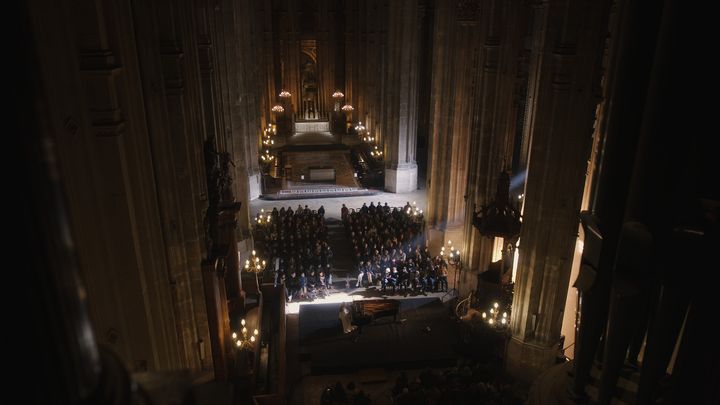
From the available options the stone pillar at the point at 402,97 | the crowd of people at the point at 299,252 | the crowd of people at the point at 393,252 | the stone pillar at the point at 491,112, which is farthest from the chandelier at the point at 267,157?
the stone pillar at the point at 491,112

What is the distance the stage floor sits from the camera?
16.9 m

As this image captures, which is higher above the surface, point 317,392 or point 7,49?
point 7,49

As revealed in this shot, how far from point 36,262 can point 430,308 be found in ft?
60.6

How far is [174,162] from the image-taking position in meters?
12.0

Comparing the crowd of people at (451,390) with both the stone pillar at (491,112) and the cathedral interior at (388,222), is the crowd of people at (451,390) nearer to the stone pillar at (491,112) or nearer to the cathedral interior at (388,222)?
the cathedral interior at (388,222)

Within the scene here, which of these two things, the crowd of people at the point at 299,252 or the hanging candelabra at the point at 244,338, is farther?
the crowd of people at the point at 299,252

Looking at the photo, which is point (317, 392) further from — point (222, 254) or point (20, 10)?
point (20, 10)

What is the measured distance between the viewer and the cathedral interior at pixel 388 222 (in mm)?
4816

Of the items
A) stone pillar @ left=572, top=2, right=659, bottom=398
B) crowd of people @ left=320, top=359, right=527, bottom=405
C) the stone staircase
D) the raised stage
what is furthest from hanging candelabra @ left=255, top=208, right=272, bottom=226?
stone pillar @ left=572, top=2, right=659, bottom=398

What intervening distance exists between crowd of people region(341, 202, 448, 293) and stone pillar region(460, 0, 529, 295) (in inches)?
56.9

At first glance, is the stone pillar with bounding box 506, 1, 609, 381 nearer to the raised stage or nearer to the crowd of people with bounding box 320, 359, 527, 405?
the crowd of people with bounding box 320, 359, 527, 405

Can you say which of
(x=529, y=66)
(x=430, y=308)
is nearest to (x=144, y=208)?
(x=430, y=308)

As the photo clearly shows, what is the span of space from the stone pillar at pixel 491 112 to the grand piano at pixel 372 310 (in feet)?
10.3

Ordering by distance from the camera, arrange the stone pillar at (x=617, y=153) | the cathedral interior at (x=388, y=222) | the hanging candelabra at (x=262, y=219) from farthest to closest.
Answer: the hanging candelabra at (x=262, y=219) < the stone pillar at (x=617, y=153) < the cathedral interior at (x=388, y=222)
